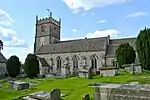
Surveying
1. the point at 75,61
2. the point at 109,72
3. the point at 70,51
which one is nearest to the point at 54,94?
the point at 109,72

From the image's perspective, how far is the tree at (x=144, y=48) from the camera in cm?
2999

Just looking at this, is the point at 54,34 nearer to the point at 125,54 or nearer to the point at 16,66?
the point at 16,66

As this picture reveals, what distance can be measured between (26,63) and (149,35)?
28261mm

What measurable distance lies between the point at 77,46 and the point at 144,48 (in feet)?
93.2

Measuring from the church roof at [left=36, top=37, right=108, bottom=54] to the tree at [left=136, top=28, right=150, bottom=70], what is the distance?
19939 millimetres

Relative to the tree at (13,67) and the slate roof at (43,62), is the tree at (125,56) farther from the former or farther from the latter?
the slate roof at (43,62)

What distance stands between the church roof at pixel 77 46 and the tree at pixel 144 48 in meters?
19.9

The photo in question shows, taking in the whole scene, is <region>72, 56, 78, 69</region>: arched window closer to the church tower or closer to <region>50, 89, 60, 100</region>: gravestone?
the church tower

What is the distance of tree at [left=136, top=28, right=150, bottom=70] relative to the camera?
2999 centimetres

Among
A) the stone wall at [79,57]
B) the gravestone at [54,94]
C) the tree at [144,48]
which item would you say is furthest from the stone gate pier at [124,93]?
the stone wall at [79,57]

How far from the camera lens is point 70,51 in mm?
57375

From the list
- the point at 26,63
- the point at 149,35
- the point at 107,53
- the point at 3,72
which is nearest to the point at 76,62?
the point at 107,53

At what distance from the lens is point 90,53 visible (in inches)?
2146

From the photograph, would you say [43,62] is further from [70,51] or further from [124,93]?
[124,93]
